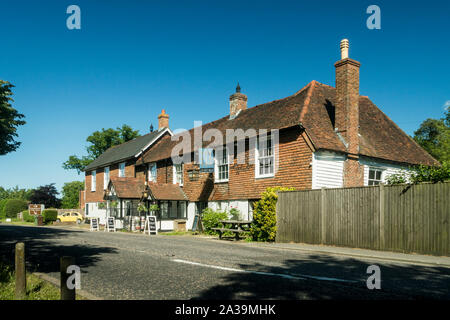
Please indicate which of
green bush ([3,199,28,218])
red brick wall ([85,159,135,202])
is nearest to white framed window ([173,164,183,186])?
red brick wall ([85,159,135,202])

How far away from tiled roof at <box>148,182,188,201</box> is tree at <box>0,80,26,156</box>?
30.1 feet

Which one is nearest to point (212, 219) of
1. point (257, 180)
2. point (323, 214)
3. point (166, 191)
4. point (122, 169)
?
point (257, 180)

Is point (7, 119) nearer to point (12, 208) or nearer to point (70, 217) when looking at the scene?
point (70, 217)

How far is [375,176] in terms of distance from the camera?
20156mm

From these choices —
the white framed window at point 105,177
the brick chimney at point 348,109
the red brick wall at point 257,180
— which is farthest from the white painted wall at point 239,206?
the white framed window at point 105,177

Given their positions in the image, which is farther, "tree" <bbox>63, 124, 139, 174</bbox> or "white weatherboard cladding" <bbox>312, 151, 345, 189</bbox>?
"tree" <bbox>63, 124, 139, 174</bbox>

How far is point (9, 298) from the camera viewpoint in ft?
20.5

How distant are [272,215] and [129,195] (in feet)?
Answer: 47.4

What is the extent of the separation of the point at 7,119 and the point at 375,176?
59.9 ft

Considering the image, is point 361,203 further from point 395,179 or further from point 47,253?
point 47,253

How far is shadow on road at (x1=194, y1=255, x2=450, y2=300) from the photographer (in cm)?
605

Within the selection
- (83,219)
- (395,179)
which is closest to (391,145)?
(395,179)

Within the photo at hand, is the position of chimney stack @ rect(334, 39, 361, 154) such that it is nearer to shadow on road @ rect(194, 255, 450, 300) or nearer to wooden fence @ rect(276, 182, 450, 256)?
wooden fence @ rect(276, 182, 450, 256)

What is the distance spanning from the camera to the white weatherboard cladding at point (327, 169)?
17.5 m
